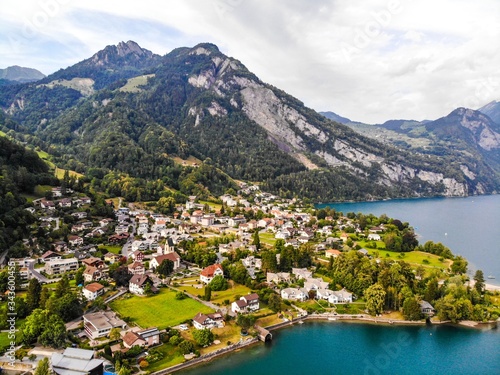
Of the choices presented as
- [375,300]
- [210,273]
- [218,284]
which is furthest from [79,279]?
[375,300]

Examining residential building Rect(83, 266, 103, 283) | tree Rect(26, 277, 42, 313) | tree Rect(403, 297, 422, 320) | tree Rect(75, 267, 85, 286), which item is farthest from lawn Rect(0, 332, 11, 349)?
tree Rect(403, 297, 422, 320)

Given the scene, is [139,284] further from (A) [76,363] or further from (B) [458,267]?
(B) [458,267]

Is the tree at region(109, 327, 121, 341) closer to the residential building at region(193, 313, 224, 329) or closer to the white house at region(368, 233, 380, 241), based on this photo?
the residential building at region(193, 313, 224, 329)

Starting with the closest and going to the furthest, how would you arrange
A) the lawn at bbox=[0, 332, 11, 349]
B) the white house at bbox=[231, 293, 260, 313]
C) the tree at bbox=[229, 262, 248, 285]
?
the lawn at bbox=[0, 332, 11, 349] < the white house at bbox=[231, 293, 260, 313] < the tree at bbox=[229, 262, 248, 285]

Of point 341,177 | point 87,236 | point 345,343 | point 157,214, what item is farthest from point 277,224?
point 341,177

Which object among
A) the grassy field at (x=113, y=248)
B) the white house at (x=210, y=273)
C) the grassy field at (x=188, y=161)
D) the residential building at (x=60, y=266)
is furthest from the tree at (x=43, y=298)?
the grassy field at (x=188, y=161)

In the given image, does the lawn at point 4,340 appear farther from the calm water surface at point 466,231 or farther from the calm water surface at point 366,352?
the calm water surface at point 466,231
